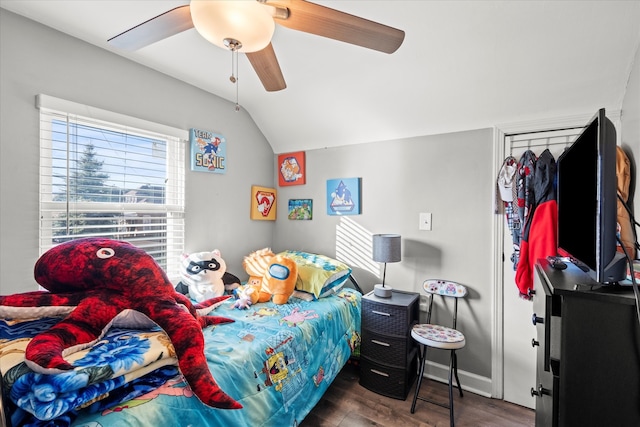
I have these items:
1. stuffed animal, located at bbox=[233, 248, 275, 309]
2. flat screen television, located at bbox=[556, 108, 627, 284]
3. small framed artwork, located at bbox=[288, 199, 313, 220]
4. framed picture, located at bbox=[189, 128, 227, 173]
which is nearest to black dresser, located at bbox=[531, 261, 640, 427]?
flat screen television, located at bbox=[556, 108, 627, 284]

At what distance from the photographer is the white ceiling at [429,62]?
4.85ft

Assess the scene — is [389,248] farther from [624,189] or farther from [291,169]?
[291,169]

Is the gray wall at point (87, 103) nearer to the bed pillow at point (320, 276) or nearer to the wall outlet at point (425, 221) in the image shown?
the bed pillow at point (320, 276)

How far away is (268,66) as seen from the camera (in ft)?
4.66

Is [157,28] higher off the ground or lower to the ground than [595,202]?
higher

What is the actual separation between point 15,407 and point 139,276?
1.85 ft

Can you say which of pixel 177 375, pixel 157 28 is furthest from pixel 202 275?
pixel 157 28

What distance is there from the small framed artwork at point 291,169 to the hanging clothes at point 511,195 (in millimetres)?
1782

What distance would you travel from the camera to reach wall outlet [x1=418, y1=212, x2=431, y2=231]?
7.86ft

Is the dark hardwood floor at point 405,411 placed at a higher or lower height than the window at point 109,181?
lower

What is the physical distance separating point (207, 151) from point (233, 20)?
165 cm

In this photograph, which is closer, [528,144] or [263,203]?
[528,144]

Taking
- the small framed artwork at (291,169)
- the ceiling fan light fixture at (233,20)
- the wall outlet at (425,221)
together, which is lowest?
the wall outlet at (425,221)

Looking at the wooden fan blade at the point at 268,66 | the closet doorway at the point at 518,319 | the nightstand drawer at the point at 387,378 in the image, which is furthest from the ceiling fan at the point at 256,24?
the nightstand drawer at the point at 387,378
